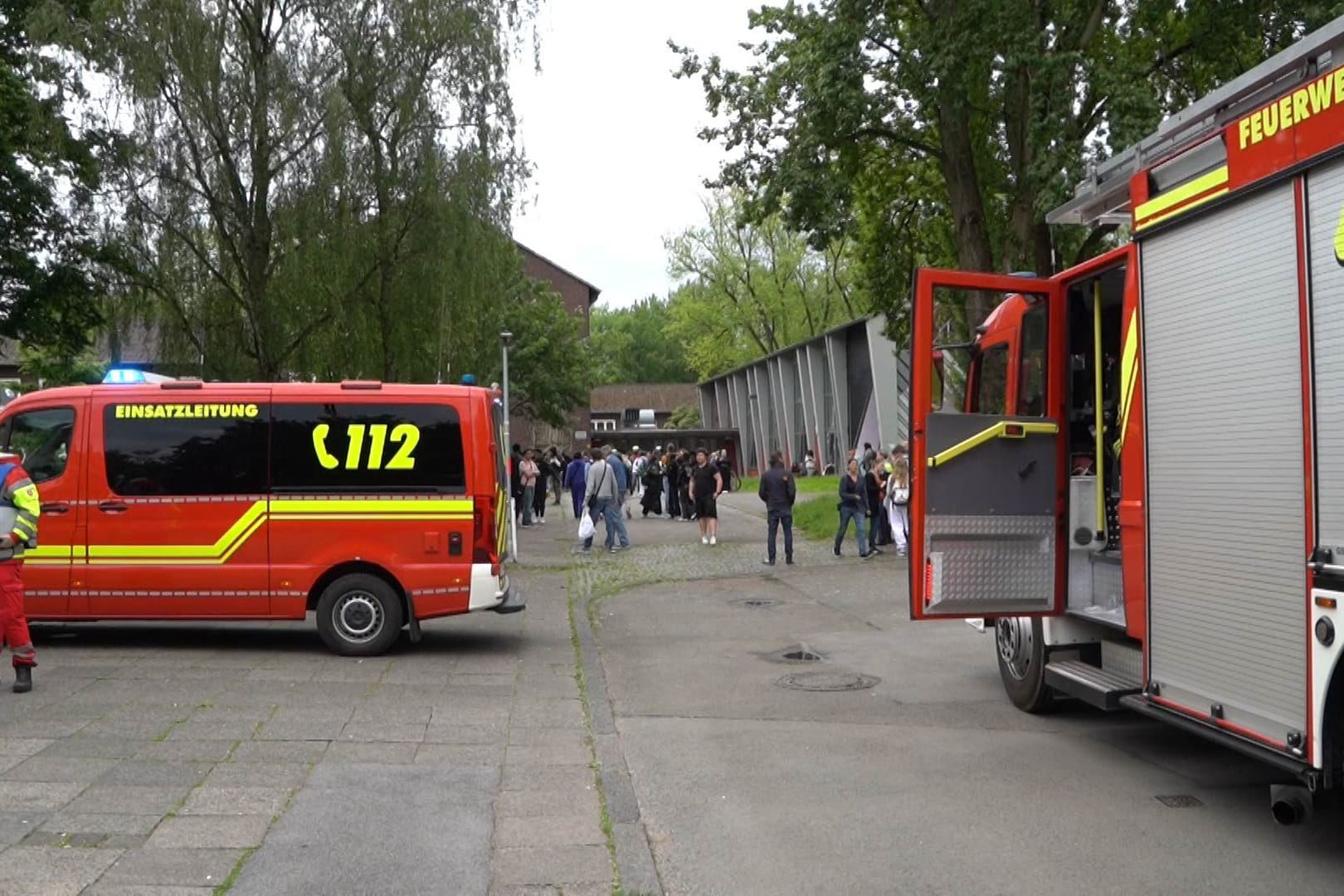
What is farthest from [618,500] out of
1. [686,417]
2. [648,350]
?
[648,350]

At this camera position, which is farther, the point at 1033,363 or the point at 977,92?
the point at 977,92

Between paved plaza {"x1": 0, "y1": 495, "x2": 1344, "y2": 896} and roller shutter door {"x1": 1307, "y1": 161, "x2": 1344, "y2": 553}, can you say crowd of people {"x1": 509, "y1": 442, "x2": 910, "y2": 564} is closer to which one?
paved plaza {"x1": 0, "y1": 495, "x2": 1344, "y2": 896}

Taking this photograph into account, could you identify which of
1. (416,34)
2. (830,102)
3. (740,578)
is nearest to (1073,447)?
(740,578)

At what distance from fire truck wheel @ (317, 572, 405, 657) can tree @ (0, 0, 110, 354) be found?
10.7 meters

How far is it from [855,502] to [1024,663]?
1103cm

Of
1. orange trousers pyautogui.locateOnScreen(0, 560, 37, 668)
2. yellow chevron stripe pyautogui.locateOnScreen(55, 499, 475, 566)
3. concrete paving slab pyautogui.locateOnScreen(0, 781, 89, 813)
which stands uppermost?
yellow chevron stripe pyautogui.locateOnScreen(55, 499, 475, 566)

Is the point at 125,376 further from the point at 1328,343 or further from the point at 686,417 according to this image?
the point at 686,417

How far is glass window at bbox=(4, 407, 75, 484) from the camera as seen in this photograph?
1077 centimetres

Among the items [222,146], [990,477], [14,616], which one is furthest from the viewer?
[222,146]

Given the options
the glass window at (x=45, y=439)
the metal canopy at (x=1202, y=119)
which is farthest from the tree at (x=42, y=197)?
the metal canopy at (x=1202, y=119)

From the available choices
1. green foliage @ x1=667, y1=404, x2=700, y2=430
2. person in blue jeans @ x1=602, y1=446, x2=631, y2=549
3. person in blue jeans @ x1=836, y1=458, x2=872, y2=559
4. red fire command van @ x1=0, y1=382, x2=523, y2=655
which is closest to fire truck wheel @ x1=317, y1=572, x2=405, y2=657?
red fire command van @ x1=0, y1=382, x2=523, y2=655

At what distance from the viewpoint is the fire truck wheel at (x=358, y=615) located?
1073cm

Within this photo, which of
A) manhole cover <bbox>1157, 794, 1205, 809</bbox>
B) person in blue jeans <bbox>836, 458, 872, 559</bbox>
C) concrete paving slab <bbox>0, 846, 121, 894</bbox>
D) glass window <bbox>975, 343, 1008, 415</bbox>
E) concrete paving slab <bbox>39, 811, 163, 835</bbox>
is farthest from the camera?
person in blue jeans <bbox>836, 458, 872, 559</bbox>

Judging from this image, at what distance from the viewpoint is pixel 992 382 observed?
879cm
